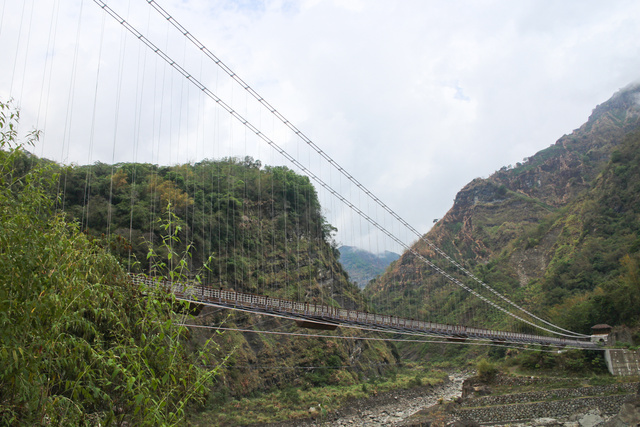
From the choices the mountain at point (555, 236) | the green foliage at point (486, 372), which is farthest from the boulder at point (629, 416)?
the mountain at point (555, 236)

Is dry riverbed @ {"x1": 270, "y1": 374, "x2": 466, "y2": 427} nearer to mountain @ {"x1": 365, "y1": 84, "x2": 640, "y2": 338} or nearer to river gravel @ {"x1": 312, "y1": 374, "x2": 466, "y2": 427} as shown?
river gravel @ {"x1": 312, "y1": 374, "x2": 466, "y2": 427}

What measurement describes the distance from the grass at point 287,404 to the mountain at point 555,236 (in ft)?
56.0

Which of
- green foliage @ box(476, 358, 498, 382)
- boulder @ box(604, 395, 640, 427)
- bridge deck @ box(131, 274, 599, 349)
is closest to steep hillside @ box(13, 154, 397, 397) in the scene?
bridge deck @ box(131, 274, 599, 349)

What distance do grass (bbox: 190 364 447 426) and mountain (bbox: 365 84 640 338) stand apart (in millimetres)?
17054

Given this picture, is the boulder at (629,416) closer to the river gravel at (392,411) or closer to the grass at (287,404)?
the river gravel at (392,411)

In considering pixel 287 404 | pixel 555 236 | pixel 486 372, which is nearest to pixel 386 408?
pixel 486 372

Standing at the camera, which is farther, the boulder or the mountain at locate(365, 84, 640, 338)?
the mountain at locate(365, 84, 640, 338)

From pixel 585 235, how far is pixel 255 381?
1577 inches

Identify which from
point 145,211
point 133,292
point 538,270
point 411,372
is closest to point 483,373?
point 411,372

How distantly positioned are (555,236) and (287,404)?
47750 mm

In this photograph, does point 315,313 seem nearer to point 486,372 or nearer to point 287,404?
point 287,404

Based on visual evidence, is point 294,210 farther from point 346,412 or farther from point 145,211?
point 346,412

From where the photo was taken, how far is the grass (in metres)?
20.8

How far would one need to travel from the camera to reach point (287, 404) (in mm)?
23859
